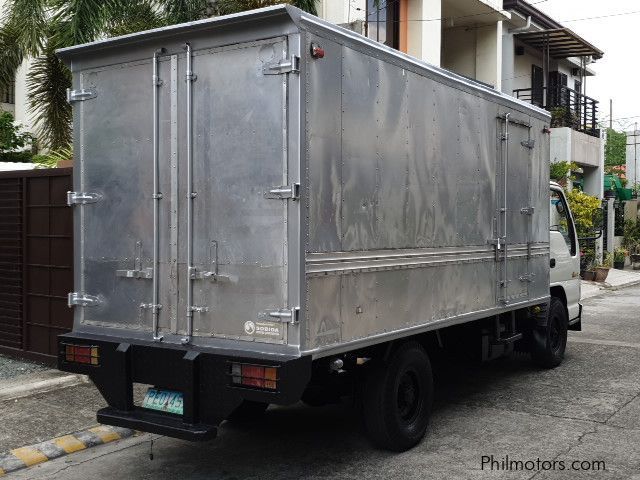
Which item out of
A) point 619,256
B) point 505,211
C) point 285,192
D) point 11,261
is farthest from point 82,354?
point 619,256

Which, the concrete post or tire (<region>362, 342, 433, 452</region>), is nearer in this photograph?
tire (<region>362, 342, 433, 452</region>)

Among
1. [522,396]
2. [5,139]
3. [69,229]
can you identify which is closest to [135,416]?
[69,229]

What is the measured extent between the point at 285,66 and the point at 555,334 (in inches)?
225

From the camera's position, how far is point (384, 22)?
53.1 ft

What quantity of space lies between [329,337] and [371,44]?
2097mm

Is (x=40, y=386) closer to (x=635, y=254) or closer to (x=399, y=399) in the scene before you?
(x=399, y=399)

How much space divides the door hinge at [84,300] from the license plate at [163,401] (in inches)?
32.9

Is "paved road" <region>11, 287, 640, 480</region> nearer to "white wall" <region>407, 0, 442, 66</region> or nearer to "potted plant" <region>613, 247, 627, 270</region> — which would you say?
"white wall" <region>407, 0, 442, 66</region>

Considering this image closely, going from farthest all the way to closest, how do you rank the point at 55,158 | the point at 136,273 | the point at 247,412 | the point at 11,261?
the point at 55,158 < the point at 11,261 < the point at 247,412 < the point at 136,273

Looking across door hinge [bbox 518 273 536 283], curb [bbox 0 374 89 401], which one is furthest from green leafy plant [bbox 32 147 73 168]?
door hinge [bbox 518 273 536 283]

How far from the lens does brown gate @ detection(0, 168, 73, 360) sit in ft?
27.0

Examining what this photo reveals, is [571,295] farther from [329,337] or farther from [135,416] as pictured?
[135,416]

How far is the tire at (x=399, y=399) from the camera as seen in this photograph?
5.55m

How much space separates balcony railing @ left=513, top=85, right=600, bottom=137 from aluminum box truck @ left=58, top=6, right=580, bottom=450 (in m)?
19.4
